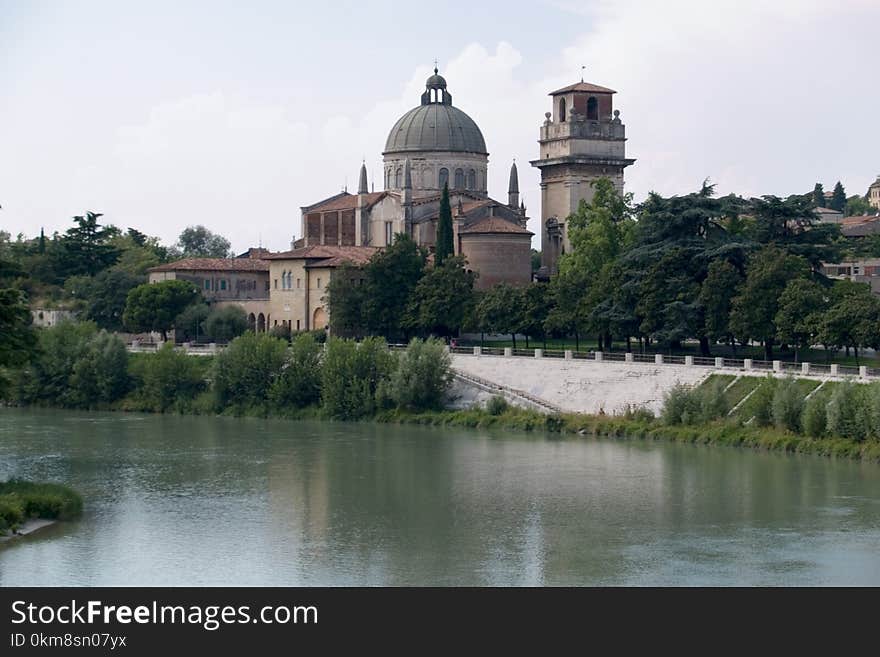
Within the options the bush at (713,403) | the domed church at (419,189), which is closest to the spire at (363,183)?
the domed church at (419,189)

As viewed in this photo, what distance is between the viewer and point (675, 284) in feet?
180

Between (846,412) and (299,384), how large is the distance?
1982cm

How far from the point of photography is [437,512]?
35.3 m

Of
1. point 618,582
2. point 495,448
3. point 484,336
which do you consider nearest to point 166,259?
point 484,336

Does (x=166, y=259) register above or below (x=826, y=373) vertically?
above

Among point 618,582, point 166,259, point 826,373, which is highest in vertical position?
point 166,259

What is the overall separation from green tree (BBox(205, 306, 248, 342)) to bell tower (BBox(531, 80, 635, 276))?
1345 cm

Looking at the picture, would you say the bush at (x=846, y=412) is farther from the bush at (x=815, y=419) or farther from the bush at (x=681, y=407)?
the bush at (x=681, y=407)

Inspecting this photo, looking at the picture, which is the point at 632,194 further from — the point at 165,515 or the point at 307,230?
the point at 165,515

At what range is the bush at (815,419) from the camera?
4325 centimetres

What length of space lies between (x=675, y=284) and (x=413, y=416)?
9.27 meters

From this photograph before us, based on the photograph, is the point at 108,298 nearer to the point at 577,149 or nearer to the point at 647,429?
the point at 577,149

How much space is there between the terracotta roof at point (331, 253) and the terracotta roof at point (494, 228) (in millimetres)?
4061

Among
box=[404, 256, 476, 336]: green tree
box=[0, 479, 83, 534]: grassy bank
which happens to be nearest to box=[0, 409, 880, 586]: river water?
box=[0, 479, 83, 534]: grassy bank
